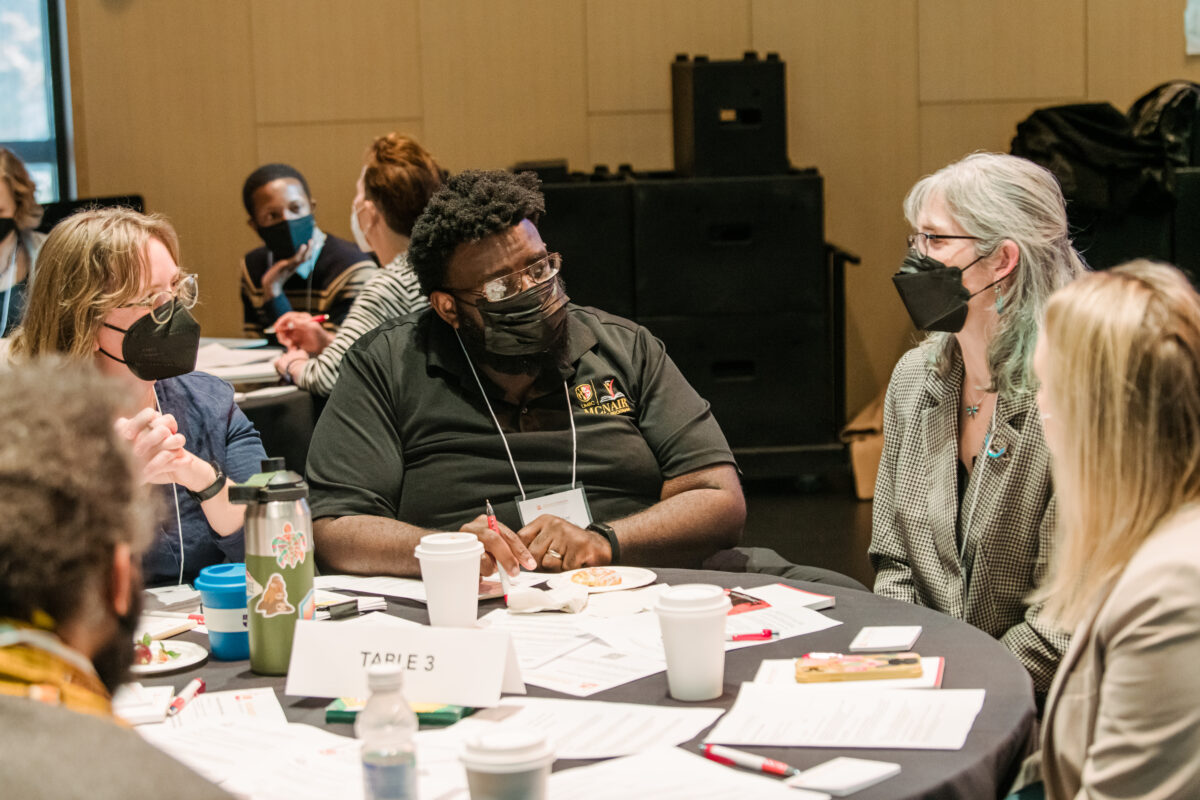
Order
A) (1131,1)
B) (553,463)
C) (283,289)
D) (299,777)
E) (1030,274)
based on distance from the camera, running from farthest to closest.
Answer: (1131,1) < (283,289) < (553,463) < (1030,274) < (299,777)

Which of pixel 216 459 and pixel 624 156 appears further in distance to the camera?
pixel 624 156

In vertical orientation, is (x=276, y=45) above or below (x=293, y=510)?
above

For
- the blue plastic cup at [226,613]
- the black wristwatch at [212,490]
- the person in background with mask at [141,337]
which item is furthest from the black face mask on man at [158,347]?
the blue plastic cup at [226,613]

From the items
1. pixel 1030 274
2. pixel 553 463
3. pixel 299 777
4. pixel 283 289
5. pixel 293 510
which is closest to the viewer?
pixel 299 777

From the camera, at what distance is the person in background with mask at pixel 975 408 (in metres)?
2.24

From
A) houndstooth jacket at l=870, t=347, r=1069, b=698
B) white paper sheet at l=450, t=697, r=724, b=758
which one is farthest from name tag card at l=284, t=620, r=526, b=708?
houndstooth jacket at l=870, t=347, r=1069, b=698

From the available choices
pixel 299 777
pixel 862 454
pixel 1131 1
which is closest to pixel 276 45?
pixel 862 454

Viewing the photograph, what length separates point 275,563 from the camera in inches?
63.7

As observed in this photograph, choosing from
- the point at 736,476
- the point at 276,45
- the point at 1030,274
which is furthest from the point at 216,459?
the point at 276,45

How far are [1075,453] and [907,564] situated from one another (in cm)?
110

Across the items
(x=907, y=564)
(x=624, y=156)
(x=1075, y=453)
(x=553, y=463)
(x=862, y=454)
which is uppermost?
(x=624, y=156)

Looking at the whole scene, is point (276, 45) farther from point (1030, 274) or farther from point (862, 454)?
point (1030, 274)

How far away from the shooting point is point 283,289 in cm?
518

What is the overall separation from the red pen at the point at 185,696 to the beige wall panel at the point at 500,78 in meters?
4.61
